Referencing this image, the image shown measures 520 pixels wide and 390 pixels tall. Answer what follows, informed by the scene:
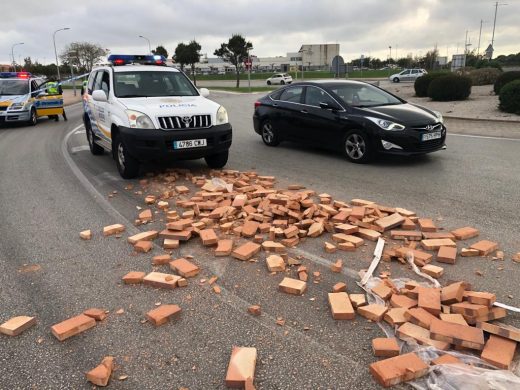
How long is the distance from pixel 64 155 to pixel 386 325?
31.1 feet

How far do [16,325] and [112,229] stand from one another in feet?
6.65

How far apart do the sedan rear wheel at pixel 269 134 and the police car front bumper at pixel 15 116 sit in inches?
452

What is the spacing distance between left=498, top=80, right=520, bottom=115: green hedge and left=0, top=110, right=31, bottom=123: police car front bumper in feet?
58.9

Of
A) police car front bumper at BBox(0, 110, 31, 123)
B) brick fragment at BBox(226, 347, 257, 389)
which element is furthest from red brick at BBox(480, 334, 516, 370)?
police car front bumper at BBox(0, 110, 31, 123)

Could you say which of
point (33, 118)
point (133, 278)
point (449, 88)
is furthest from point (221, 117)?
point (449, 88)

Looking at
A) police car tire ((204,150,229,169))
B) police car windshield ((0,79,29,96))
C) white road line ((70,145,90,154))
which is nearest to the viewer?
police car tire ((204,150,229,169))

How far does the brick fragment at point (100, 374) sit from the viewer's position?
2701mm

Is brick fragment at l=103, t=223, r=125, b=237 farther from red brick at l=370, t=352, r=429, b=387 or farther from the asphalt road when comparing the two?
red brick at l=370, t=352, r=429, b=387

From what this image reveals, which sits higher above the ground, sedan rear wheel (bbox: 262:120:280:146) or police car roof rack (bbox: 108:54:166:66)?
police car roof rack (bbox: 108:54:166:66)

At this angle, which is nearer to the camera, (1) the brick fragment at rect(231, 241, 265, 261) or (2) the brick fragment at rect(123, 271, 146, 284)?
(2) the brick fragment at rect(123, 271, 146, 284)

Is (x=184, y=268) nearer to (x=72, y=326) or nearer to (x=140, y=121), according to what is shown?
(x=72, y=326)

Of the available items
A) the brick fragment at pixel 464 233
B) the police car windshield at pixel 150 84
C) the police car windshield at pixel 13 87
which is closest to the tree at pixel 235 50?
the police car windshield at pixel 13 87

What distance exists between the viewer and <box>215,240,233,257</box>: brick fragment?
4.53 metres

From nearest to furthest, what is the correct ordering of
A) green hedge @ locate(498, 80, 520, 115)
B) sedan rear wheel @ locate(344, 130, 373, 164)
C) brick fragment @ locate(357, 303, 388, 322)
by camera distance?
brick fragment @ locate(357, 303, 388, 322), sedan rear wheel @ locate(344, 130, 373, 164), green hedge @ locate(498, 80, 520, 115)
